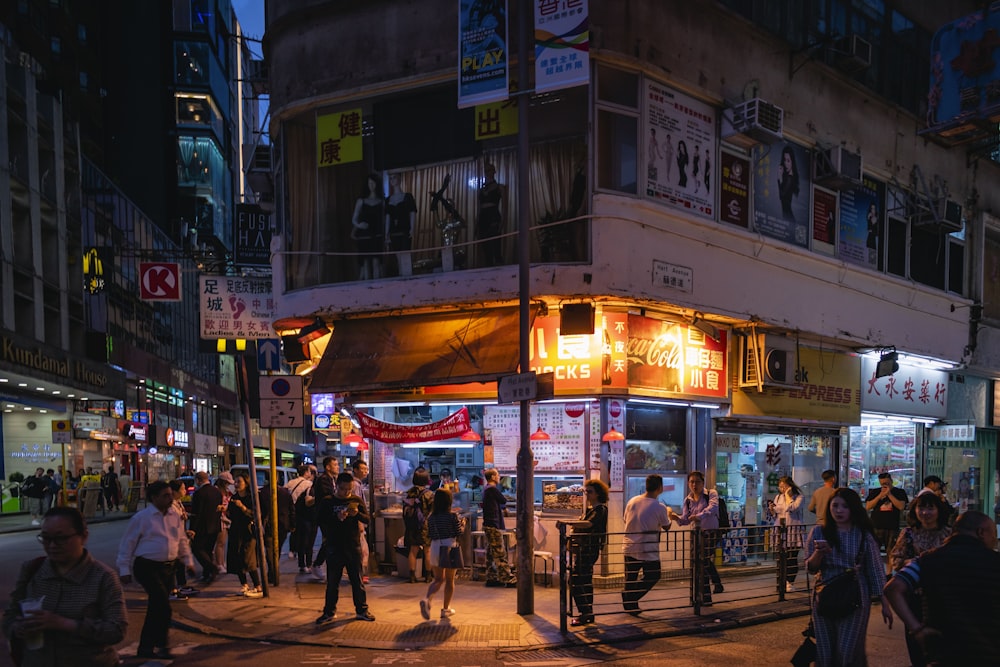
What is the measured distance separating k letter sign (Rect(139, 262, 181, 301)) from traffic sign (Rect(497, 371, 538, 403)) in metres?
11.4

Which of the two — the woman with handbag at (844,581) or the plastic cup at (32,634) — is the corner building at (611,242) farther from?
the plastic cup at (32,634)

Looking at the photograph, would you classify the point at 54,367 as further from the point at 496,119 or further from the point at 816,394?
the point at 816,394

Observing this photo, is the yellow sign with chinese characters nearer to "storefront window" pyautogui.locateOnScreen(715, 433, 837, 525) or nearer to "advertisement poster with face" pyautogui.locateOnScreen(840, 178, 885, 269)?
"storefront window" pyautogui.locateOnScreen(715, 433, 837, 525)

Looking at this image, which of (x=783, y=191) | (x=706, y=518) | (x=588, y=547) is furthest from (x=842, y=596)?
(x=783, y=191)

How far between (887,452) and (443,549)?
14473 millimetres

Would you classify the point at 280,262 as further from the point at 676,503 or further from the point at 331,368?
the point at 676,503

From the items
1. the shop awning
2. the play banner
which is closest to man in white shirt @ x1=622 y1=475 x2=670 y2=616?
the shop awning

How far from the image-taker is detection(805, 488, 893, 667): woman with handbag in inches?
229

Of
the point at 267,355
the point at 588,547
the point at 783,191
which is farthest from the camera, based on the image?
the point at 783,191

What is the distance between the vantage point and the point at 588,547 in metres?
10.2

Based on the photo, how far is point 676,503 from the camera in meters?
14.0

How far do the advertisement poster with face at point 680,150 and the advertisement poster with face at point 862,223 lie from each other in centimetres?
449

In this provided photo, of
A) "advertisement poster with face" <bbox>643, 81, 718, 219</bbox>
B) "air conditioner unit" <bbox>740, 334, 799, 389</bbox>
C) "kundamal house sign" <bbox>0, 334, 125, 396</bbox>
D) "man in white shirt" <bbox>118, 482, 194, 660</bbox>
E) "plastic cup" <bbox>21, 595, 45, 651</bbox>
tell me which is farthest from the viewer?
"kundamal house sign" <bbox>0, 334, 125, 396</bbox>

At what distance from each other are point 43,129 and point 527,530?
31200 mm
